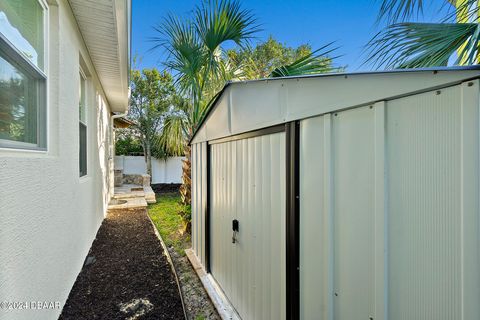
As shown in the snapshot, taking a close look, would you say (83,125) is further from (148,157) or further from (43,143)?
(148,157)

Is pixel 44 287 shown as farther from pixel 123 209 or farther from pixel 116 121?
pixel 116 121

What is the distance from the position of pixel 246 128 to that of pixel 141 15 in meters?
5.79

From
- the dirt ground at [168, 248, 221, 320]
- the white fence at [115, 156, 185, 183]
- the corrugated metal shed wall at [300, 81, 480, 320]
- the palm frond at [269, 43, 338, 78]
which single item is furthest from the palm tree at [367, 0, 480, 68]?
the white fence at [115, 156, 185, 183]

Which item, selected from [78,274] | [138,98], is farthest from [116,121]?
[78,274]

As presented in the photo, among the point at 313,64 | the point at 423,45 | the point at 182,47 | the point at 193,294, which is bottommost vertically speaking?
the point at 193,294

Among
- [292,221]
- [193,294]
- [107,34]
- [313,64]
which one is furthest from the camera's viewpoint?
[107,34]

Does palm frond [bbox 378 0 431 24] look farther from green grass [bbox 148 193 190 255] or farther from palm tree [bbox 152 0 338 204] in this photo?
green grass [bbox 148 193 190 255]

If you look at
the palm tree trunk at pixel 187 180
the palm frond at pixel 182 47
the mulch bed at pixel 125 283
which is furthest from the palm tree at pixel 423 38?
the palm tree trunk at pixel 187 180

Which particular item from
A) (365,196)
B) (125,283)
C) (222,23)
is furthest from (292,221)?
(222,23)

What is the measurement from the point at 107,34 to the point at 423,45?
4117 millimetres

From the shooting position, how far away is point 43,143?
218 cm

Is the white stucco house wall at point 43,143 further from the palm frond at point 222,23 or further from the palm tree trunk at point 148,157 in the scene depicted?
the palm tree trunk at point 148,157

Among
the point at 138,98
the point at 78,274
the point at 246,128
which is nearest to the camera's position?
the point at 246,128

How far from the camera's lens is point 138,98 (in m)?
13.4
